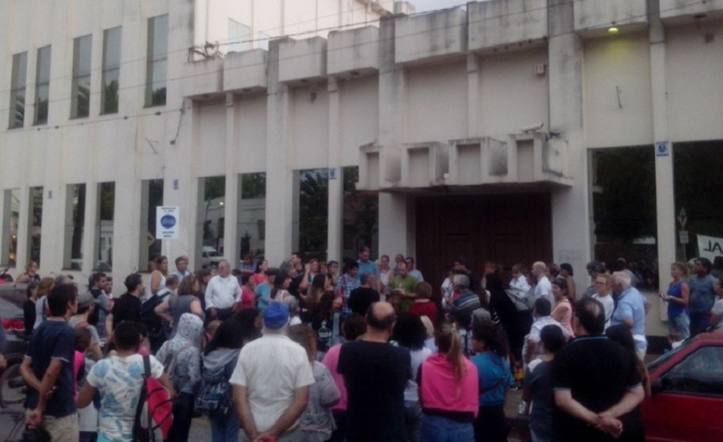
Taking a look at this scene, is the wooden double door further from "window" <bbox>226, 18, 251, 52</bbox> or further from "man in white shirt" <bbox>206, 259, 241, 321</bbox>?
"window" <bbox>226, 18, 251, 52</bbox>

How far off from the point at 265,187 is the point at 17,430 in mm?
10921

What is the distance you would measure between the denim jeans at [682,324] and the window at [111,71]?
682 inches

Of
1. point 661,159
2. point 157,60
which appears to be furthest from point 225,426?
point 157,60

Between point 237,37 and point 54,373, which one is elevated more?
point 237,37

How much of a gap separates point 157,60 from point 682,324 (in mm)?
16383

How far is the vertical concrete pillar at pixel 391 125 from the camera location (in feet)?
55.2

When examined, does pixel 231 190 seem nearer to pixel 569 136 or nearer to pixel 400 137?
pixel 400 137

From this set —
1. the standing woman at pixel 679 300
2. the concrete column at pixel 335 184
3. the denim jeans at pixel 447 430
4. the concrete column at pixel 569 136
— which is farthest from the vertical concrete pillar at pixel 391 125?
the denim jeans at pixel 447 430

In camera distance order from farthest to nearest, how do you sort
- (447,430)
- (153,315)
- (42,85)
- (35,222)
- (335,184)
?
(42,85) < (35,222) < (335,184) < (153,315) < (447,430)

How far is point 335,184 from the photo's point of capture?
Answer: 59.2ft

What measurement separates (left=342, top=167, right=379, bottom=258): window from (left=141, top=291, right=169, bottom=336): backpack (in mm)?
7529

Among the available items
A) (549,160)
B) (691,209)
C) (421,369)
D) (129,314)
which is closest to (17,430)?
(129,314)

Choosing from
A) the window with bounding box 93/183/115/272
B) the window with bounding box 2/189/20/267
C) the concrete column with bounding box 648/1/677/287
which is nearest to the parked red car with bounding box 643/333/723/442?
Result: the concrete column with bounding box 648/1/677/287

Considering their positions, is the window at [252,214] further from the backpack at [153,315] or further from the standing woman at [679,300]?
the standing woman at [679,300]
